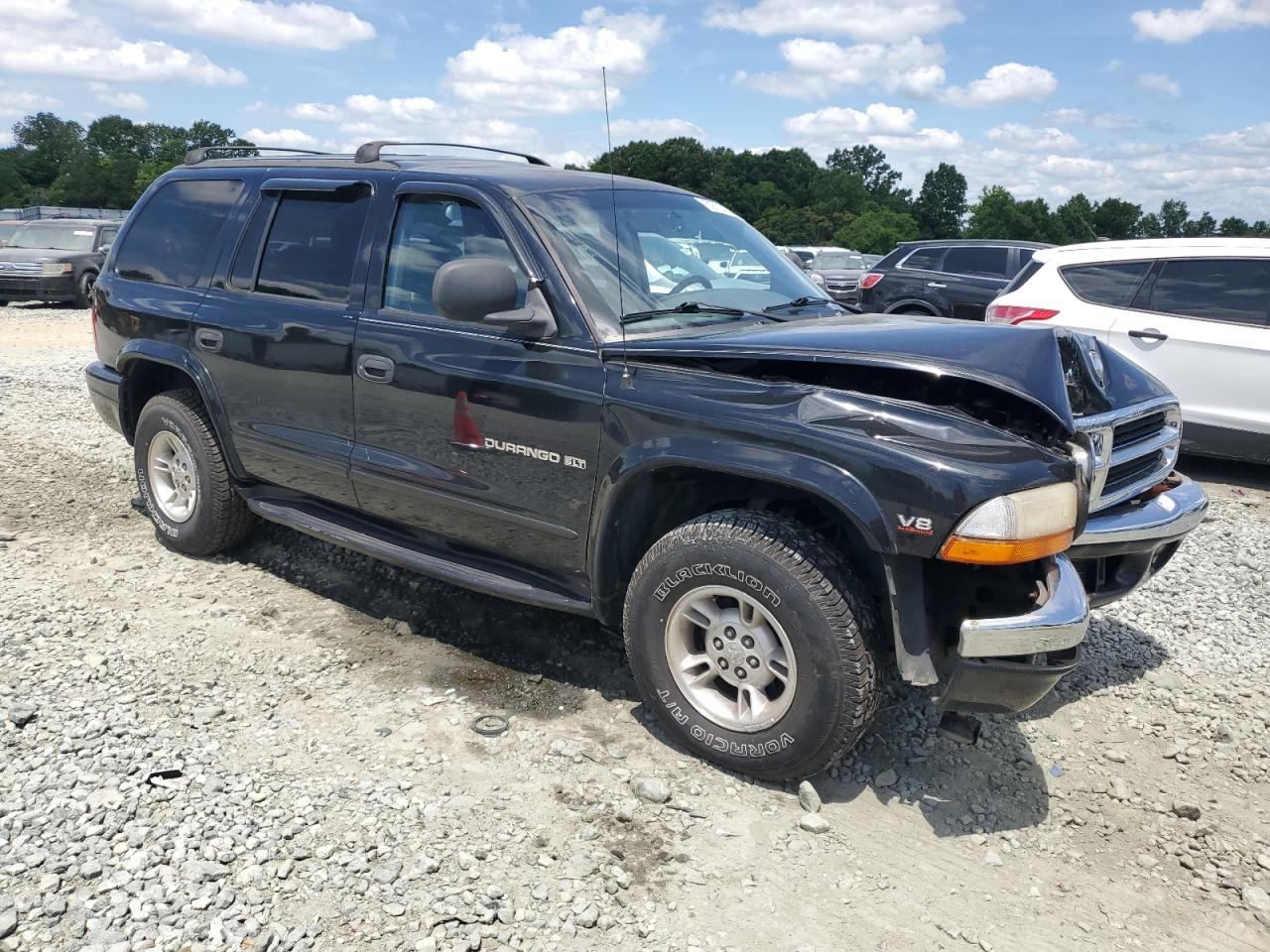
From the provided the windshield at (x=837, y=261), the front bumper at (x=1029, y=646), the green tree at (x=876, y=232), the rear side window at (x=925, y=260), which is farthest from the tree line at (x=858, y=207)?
the front bumper at (x=1029, y=646)

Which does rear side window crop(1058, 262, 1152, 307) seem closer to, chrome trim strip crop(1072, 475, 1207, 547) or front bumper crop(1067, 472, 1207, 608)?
chrome trim strip crop(1072, 475, 1207, 547)

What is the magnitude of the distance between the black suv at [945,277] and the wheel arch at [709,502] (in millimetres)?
9064

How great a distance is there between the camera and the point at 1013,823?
127 inches

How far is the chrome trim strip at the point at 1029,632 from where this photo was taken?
9.20 feet

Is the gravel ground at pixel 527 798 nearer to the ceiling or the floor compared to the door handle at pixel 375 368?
nearer to the floor

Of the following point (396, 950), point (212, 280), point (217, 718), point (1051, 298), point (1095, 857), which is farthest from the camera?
point (1051, 298)

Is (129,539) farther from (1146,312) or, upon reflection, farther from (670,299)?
(1146,312)

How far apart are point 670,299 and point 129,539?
3.57 metres

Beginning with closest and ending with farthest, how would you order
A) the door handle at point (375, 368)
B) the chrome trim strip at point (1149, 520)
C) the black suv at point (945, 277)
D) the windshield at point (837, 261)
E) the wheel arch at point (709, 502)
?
the wheel arch at point (709, 502) < the chrome trim strip at point (1149, 520) < the door handle at point (375, 368) < the black suv at point (945, 277) < the windshield at point (837, 261)

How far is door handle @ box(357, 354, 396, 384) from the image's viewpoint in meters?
4.00

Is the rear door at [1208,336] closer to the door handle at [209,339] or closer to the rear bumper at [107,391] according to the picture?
the door handle at [209,339]

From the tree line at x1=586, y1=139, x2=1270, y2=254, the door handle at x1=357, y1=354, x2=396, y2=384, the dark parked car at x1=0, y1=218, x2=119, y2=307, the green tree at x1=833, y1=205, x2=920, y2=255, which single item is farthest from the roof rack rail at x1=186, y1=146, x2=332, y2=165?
the green tree at x1=833, y1=205, x2=920, y2=255

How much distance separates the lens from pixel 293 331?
4.34m

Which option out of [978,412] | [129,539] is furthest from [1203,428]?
[129,539]
